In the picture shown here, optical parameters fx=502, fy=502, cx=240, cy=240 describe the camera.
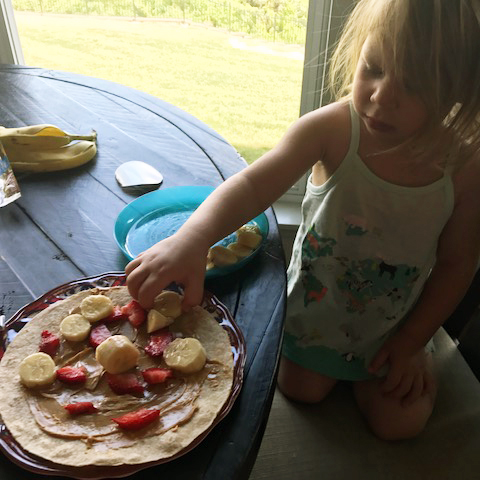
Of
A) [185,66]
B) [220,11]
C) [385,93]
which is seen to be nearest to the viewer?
[385,93]

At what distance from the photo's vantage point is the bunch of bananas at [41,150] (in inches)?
38.1

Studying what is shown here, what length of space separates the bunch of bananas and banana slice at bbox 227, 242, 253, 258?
405mm

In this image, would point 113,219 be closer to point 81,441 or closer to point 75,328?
point 75,328

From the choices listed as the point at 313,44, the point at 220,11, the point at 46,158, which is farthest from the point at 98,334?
the point at 220,11

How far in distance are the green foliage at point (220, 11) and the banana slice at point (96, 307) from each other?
Answer: 4.10 ft

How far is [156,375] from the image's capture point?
568mm

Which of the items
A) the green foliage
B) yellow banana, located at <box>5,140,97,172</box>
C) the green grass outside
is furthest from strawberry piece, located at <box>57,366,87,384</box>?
the green grass outside

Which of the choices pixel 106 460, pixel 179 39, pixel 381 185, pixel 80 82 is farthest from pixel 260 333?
pixel 179 39

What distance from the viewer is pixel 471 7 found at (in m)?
0.67

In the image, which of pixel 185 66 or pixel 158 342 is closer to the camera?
pixel 158 342

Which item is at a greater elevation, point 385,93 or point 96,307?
point 385,93

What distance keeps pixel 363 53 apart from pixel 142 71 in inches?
61.0

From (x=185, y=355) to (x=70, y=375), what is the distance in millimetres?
130

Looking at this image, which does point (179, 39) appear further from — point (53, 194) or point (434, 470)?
point (434, 470)
